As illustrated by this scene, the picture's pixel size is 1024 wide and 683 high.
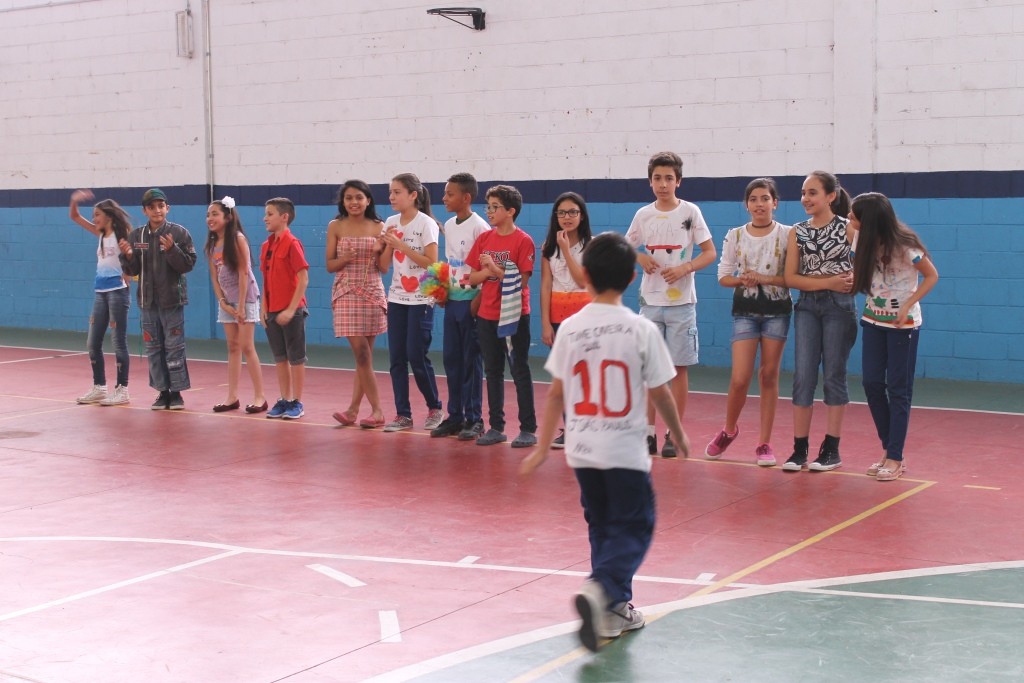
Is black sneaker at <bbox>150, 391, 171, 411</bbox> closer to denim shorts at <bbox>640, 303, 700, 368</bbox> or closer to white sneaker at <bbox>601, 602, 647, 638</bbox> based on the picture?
denim shorts at <bbox>640, 303, 700, 368</bbox>

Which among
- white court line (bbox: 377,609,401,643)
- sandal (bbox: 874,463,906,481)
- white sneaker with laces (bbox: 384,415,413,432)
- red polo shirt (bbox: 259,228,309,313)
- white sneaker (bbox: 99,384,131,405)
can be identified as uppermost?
red polo shirt (bbox: 259,228,309,313)

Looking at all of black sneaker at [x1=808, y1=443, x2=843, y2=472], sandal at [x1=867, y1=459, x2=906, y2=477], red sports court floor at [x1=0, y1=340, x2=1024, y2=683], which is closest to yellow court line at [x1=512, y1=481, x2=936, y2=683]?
red sports court floor at [x1=0, y1=340, x2=1024, y2=683]

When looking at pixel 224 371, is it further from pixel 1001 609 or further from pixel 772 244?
pixel 1001 609

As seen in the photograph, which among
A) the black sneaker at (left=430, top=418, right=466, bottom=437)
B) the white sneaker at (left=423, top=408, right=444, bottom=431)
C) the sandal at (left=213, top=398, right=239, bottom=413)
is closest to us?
the black sneaker at (left=430, top=418, right=466, bottom=437)

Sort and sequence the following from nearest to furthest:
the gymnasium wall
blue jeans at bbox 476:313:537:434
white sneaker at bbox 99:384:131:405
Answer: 1. blue jeans at bbox 476:313:537:434
2. white sneaker at bbox 99:384:131:405
3. the gymnasium wall

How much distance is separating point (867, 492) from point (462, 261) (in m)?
3.32

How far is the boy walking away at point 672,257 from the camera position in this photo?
26.5 ft

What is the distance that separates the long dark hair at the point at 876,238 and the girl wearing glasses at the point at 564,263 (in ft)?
5.87

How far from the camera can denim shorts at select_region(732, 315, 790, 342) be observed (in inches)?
309

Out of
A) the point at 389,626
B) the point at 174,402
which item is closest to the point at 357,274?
the point at 174,402

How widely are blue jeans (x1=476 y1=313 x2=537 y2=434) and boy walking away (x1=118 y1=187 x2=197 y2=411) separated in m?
2.97

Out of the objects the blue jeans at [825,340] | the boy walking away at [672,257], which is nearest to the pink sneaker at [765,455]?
the blue jeans at [825,340]

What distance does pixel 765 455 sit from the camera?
26.2ft

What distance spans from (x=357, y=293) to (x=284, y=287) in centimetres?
77
